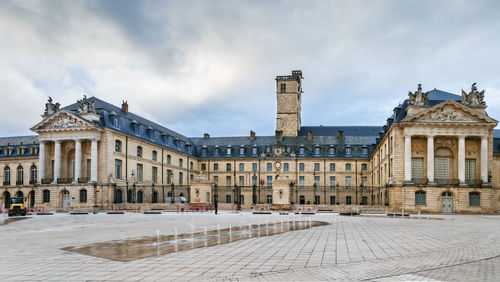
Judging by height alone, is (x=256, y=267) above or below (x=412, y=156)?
below

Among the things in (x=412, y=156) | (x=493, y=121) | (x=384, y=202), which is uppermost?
(x=493, y=121)

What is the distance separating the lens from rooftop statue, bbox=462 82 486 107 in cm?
4953

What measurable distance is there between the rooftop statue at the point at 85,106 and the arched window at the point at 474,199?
44819 millimetres

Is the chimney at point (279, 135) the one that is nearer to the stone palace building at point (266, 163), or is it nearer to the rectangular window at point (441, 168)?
the stone palace building at point (266, 163)

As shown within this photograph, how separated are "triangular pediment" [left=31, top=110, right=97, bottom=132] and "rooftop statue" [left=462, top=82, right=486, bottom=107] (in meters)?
44.2

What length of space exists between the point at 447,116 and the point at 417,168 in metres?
6.59

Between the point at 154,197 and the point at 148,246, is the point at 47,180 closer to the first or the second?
the point at 154,197

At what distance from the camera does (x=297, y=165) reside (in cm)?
7562

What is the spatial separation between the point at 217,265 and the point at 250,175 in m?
65.6

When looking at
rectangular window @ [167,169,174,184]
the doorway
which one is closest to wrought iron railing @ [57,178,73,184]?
rectangular window @ [167,169,174,184]

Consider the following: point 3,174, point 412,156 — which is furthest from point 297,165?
point 3,174

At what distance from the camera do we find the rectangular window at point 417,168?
49987 millimetres

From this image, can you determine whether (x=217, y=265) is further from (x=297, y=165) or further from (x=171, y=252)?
(x=297, y=165)

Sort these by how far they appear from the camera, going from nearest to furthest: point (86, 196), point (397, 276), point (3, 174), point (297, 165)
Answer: point (397, 276) < point (86, 196) < point (3, 174) < point (297, 165)
